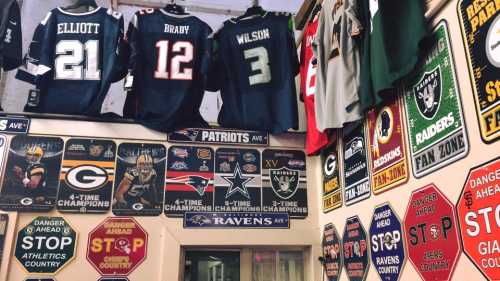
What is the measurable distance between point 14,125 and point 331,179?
2195 millimetres

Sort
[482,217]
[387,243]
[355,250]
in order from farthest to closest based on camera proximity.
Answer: [355,250] → [387,243] → [482,217]

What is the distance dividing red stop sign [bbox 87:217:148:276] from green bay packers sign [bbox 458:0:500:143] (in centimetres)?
214

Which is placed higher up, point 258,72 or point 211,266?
point 258,72

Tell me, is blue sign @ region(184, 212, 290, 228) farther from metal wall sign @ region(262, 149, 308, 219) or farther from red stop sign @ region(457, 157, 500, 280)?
red stop sign @ region(457, 157, 500, 280)

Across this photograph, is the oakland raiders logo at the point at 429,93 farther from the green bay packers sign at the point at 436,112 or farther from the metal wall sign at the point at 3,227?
the metal wall sign at the point at 3,227

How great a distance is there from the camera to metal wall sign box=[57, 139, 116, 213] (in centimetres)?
280

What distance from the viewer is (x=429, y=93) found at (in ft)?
6.03

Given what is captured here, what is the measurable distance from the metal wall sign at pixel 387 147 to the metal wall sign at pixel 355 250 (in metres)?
0.29

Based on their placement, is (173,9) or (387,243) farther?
(173,9)

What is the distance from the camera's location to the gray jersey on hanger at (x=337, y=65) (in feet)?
7.60

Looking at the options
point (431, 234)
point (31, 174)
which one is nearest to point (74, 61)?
point (31, 174)

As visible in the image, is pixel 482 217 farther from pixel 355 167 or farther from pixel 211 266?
pixel 211 266

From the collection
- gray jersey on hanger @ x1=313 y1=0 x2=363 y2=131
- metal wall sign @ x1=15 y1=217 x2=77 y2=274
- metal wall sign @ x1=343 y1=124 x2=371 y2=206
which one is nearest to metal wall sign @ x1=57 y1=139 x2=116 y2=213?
metal wall sign @ x1=15 y1=217 x2=77 y2=274

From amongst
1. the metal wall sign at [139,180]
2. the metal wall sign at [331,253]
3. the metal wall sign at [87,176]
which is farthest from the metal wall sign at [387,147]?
the metal wall sign at [87,176]
